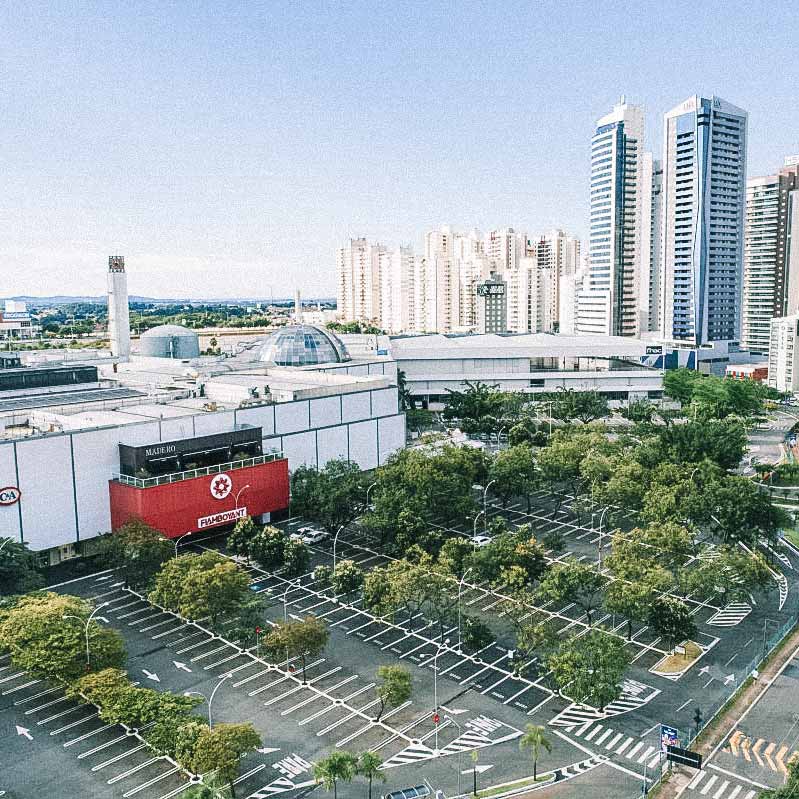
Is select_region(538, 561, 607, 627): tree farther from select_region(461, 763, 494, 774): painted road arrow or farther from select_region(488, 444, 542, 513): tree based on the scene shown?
select_region(488, 444, 542, 513): tree

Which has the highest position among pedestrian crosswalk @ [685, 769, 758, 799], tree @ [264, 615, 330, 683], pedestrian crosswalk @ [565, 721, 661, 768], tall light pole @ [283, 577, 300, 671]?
tree @ [264, 615, 330, 683]

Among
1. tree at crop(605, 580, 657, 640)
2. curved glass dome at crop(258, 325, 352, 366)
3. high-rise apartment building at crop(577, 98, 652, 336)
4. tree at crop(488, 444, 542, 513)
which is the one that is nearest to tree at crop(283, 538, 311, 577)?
tree at crop(605, 580, 657, 640)

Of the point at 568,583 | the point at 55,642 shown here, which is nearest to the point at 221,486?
the point at 55,642

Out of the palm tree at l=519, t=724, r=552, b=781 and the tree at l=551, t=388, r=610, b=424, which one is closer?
the palm tree at l=519, t=724, r=552, b=781

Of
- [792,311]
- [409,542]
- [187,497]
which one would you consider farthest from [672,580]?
[792,311]

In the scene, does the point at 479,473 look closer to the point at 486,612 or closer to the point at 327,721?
the point at 486,612

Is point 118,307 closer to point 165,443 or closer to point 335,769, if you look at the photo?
point 165,443
